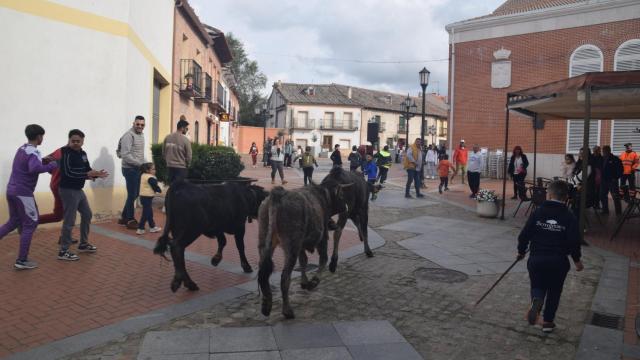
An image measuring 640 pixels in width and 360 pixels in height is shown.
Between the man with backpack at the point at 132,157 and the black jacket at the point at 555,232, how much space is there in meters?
6.30

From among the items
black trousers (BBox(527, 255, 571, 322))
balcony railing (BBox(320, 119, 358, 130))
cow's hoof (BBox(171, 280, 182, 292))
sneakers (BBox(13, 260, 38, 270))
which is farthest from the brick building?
balcony railing (BBox(320, 119, 358, 130))

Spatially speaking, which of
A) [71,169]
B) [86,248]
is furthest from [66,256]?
[71,169]

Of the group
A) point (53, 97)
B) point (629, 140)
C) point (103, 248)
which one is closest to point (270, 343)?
point (103, 248)

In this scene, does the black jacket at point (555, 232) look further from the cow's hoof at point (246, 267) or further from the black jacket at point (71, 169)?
the black jacket at point (71, 169)

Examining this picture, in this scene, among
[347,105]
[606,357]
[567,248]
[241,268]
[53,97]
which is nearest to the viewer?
[606,357]

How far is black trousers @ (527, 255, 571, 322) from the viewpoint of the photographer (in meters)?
4.22

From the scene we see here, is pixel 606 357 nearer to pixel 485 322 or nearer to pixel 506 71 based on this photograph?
pixel 485 322

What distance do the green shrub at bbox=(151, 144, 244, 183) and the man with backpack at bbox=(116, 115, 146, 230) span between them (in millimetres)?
2114

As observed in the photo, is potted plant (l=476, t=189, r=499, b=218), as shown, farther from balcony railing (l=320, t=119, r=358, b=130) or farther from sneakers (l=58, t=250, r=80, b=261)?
balcony railing (l=320, t=119, r=358, b=130)

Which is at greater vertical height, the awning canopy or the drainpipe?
the drainpipe

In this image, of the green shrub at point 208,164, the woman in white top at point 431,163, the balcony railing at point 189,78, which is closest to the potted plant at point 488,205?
the green shrub at point 208,164

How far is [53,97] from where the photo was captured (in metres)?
8.10

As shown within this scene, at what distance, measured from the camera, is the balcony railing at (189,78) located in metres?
15.9

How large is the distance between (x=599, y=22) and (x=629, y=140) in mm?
5265
